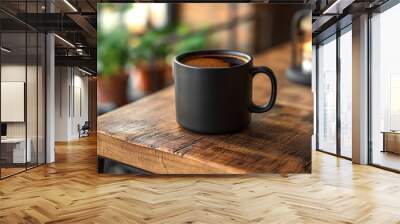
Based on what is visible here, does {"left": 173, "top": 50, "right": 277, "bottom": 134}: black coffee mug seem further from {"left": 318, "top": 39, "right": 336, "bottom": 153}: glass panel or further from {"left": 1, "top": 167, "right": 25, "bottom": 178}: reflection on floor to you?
{"left": 318, "top": 39, "right": 336, "bottom": 153}: glass panel

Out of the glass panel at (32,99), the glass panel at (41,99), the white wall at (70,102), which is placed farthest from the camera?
the white wall at (70,102)

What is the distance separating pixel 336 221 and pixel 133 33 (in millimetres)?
2602

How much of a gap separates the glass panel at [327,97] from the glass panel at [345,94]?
1.18 feet

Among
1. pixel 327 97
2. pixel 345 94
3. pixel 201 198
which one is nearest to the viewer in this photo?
pixel 201 198

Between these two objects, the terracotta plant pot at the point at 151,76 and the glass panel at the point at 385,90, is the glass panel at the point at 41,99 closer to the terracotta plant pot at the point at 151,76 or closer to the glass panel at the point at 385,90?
the terracotta plant pot at the point at 151,76

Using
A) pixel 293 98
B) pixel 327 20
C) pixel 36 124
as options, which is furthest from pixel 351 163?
pixel 36 124

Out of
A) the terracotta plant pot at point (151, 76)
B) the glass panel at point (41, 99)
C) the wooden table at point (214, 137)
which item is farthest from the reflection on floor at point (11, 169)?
the terracotta plant pot at point (151, 76)

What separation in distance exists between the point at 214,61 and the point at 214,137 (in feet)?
2.41

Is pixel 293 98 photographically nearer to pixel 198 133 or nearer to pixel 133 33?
pixel 198 133

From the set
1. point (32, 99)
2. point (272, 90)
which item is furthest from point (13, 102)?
point (272, 90)

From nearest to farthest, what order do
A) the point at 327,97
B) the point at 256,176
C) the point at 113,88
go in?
the point at 113,88 < the point at 256,176 < the point at 327,97

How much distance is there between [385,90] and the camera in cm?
587

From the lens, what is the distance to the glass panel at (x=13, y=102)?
202 inches

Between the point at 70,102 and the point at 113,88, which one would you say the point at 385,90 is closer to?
the point at 113,88
